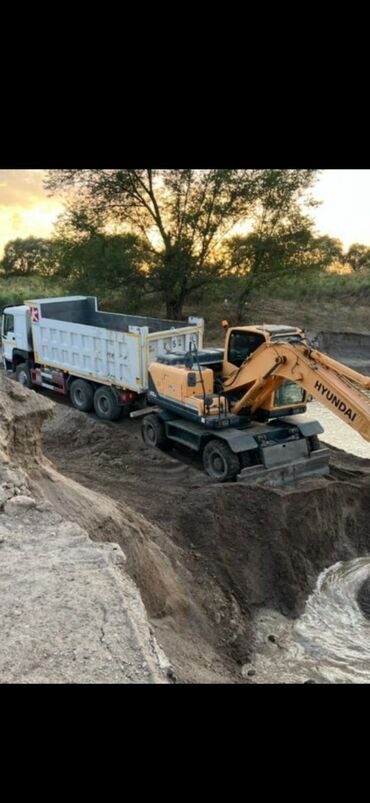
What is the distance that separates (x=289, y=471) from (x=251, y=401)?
143 centimetres

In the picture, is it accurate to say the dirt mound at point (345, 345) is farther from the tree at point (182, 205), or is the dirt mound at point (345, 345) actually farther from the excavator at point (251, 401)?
the excavator at point (251, 401)

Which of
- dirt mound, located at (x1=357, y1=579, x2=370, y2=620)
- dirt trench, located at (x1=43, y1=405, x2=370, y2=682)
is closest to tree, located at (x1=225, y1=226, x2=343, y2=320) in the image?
dirt trench, located at (x1=43, y1=405, x2=370, y2=682)

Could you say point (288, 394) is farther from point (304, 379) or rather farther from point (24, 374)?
point (24, 374)

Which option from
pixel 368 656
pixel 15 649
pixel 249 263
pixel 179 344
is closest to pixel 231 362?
pixel 179 344

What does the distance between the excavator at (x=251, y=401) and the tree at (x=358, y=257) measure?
3555 cm

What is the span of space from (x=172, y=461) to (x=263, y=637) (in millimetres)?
5046

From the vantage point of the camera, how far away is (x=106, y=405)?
48.9ft

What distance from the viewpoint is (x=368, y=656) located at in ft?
25.8

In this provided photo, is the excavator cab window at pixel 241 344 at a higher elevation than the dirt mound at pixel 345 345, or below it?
higher

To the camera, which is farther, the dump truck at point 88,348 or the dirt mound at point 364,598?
the dump truck at point 88,348

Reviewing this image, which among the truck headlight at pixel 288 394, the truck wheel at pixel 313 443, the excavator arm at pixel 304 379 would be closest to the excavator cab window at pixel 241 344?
the excavator arm at pixel 304 379

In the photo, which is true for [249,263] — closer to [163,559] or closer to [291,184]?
[291,184]

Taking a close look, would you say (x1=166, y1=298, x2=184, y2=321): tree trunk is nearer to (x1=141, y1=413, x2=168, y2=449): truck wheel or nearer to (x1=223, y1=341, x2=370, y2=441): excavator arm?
(x1=141, y1=413, x2=168, y2=449): truck wheel

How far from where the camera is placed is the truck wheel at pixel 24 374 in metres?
17.4
